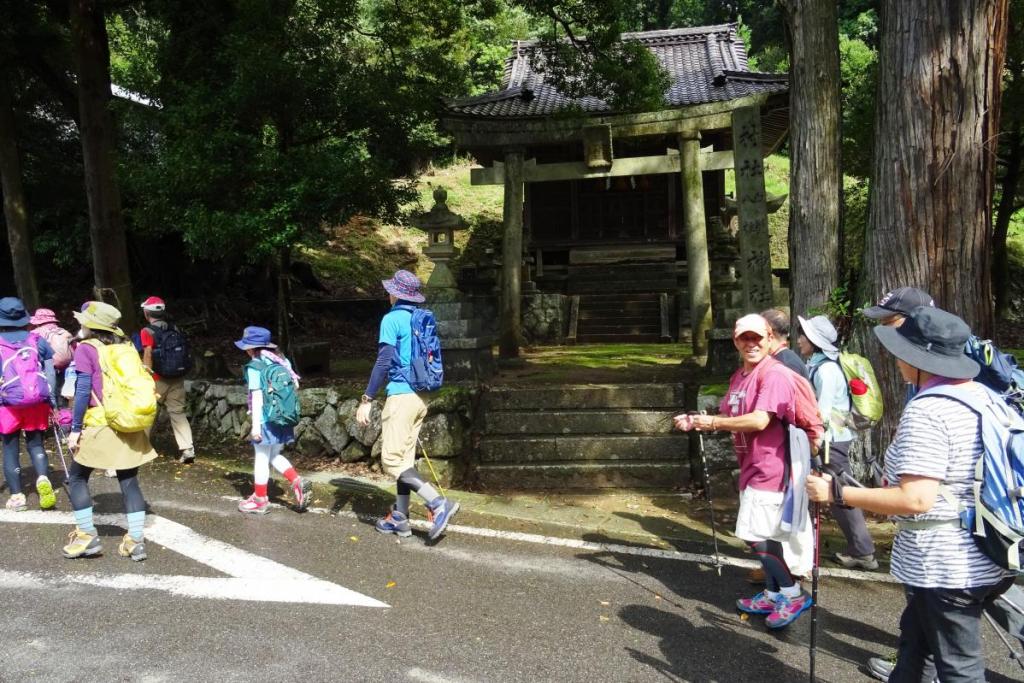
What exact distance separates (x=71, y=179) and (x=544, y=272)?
35.2ft

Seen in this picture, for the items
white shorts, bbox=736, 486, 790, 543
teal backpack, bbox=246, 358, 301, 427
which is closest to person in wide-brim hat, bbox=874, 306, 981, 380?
white shorts, bbox=736, 486, 790, 543

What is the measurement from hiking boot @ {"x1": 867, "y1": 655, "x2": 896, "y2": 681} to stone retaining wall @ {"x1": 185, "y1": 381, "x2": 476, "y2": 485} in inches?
186

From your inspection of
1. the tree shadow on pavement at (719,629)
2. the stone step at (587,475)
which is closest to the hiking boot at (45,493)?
the stone step at (587,475)

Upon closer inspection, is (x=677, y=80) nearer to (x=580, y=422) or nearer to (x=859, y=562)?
(x=580, y=422)

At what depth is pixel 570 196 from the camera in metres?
19.7

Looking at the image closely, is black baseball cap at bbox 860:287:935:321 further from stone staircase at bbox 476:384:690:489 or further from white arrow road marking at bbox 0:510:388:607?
stone staircase at bbox 476:384:690:489

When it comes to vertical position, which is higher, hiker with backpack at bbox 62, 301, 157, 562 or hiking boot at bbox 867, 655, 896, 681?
hiker with backpack at bbox 62, 301, 157, 562

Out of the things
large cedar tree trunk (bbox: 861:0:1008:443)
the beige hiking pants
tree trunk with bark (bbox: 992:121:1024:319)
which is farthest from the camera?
tree trunk with bark (bbox: 992:121:1024:319)

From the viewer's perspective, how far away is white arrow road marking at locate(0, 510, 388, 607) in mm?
4449

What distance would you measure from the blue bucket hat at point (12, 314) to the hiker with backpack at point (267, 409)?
1.69 m

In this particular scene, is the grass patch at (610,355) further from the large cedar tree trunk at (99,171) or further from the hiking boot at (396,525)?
the large cedar tree trunk at (99,171)

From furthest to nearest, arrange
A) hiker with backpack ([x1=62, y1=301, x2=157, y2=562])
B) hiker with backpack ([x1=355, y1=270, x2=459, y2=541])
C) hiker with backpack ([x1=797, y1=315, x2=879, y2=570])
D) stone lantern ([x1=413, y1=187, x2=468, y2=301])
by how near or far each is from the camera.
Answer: stone lantern ([x1=413, y1=187, x2=468, y2=301])
hiker with backpack ([x1=355, y1=270, x2=459, y2=541])
hiker with backpack ([x1=62, y1=301, x2=157, y2=562])
hiker with backpack ([x1=797, y1=315, x2=879, y2=570])

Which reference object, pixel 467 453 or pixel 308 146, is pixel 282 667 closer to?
pixel 467 453

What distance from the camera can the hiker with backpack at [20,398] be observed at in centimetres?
576
